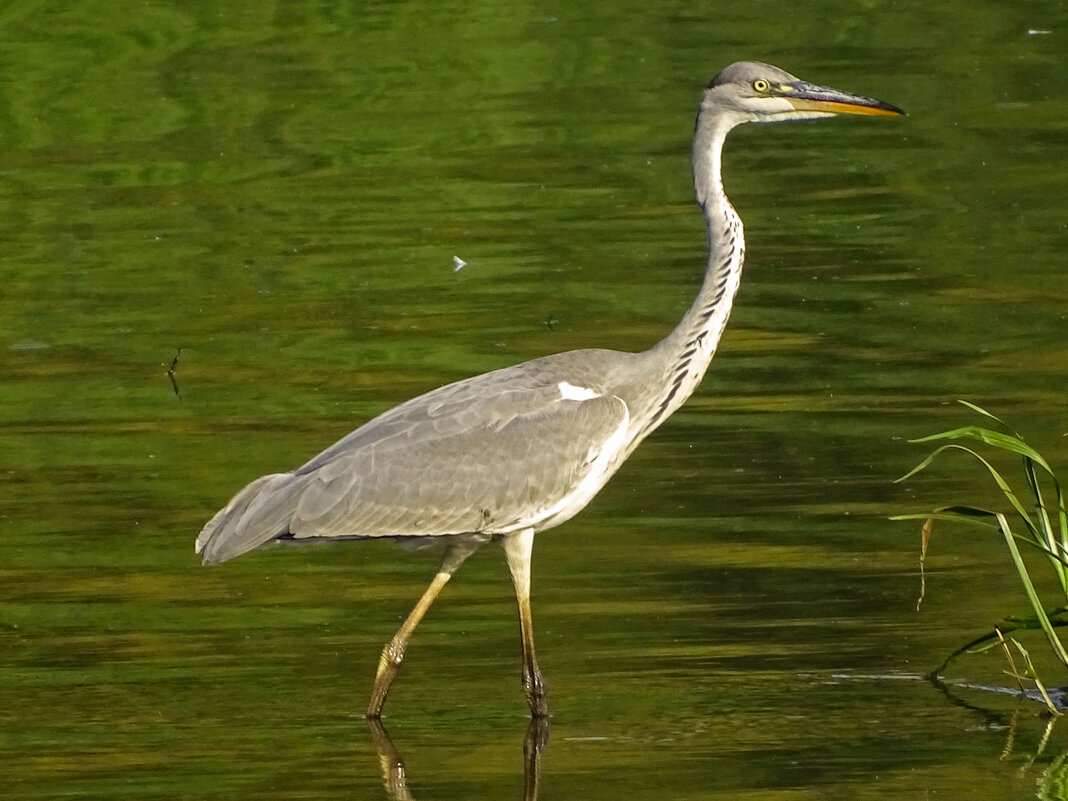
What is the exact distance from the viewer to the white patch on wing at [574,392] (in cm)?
870

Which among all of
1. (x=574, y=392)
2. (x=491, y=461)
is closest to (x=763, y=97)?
(x=574, y=392)

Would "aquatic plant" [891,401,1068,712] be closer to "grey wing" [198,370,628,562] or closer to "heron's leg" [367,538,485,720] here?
"grey wing" [198,370,628,562]

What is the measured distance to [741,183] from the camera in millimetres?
17375

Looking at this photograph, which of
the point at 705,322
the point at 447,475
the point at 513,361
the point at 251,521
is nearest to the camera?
the point at 251,521

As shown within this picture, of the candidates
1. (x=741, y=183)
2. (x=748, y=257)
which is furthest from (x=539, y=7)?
(x=748, y=257)

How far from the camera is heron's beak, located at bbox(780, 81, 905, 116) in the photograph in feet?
30.3

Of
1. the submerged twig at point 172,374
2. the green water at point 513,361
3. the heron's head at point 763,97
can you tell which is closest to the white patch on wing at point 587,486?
the green water at point 513,361

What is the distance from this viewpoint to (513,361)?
12.8m

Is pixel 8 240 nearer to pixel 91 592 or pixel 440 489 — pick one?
pixel 91 592

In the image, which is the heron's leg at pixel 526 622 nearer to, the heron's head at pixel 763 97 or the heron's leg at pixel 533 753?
the heron's leg at pixel 533 753

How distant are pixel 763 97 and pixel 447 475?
6.87ft

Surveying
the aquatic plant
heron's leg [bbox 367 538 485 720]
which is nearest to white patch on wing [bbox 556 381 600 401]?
heron's leg [bbox 367 538 485 720]

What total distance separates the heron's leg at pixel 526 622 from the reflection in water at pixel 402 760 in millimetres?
76

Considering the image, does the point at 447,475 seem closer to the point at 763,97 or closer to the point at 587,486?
the point at 587,486
